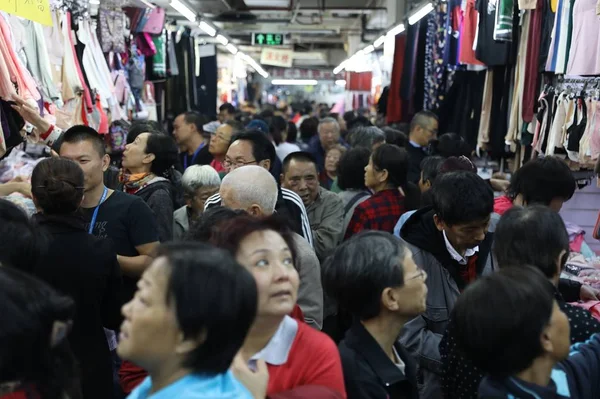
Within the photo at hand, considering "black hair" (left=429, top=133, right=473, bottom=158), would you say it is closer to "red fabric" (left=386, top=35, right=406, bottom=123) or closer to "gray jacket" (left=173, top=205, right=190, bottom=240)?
"gray jacket" (left=173, top=205, right=190, bottom=240)

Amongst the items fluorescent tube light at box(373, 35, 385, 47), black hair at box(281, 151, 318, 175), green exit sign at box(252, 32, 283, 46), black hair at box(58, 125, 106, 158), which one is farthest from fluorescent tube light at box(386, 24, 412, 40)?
black hair at box(58, 125, 106, 158)

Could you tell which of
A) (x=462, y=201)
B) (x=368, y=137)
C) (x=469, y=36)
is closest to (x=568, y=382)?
(x=462, y=201)

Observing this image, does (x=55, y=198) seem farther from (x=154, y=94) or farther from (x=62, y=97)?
(x=154, y=94)

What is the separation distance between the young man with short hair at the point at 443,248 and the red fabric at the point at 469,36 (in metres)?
4.58

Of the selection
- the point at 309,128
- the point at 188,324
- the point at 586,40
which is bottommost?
the point at 309,128

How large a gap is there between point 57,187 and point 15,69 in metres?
2.19

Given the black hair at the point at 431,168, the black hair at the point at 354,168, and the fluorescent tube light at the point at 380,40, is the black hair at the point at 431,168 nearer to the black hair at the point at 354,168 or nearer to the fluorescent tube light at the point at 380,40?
the black hair at the point at 354,168

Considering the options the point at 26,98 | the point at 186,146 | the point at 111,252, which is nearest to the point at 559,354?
the point at 111,252

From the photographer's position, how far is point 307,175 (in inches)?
200

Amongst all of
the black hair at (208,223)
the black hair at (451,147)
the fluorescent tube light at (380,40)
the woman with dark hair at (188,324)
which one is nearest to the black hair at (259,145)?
the black hair at (451,147)

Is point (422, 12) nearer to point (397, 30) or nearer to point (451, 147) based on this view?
point (397, 30)

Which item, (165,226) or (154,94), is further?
(154,94)

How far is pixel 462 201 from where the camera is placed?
3.17 metres

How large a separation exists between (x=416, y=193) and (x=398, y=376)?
295cm
